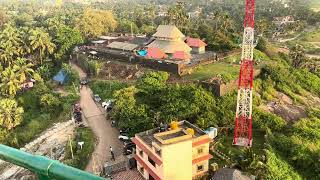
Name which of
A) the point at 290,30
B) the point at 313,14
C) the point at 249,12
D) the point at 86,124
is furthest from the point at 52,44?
the point at 313,14

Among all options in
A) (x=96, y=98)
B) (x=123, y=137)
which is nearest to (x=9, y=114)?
(x=96, y=98)

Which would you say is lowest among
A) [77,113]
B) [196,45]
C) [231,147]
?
[231,147]

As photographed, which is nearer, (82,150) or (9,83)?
(82,150)

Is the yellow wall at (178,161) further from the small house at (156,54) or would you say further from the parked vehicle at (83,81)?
the parked vehicle at (83,81)

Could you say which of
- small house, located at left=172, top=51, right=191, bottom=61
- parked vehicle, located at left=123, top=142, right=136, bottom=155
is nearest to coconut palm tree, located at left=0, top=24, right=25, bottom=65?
small house, located at left=172, top=51, right=191, bottom=61

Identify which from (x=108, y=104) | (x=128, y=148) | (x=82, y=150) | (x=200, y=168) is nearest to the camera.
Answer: (x=200, y=168)

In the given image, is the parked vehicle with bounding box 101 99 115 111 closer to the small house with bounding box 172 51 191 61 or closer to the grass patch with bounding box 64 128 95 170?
the grass patch with bounding box 64 128 95 170

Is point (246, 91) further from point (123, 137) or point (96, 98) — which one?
point (96, 98)
